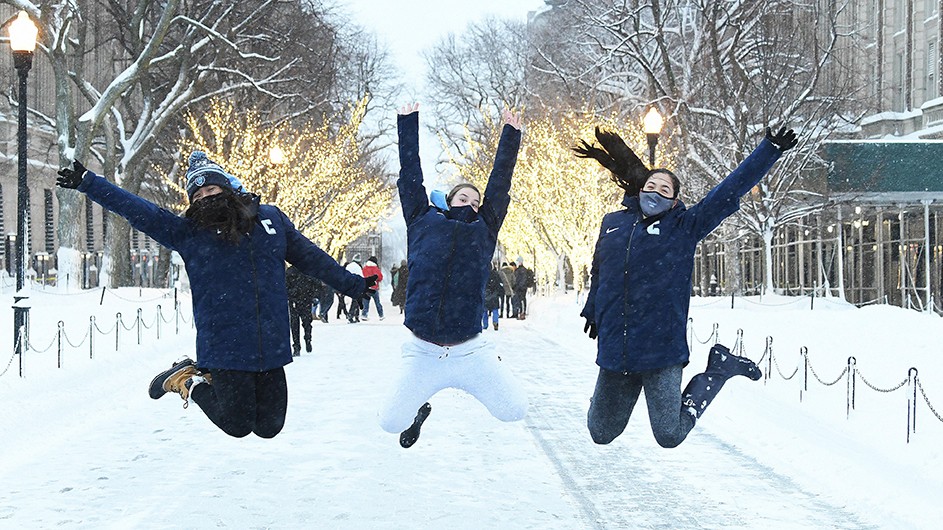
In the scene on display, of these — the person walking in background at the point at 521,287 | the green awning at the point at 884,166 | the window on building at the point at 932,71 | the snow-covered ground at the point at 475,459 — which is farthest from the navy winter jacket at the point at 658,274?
the window on building at the point at 932,71

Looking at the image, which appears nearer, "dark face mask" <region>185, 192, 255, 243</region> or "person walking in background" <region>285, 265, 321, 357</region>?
"dark face mask" <region>185, 192, 255, 243</region>

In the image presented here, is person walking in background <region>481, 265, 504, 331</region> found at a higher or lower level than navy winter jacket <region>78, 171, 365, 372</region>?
lower

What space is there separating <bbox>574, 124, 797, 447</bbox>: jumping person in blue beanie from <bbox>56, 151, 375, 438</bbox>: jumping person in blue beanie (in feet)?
5.95

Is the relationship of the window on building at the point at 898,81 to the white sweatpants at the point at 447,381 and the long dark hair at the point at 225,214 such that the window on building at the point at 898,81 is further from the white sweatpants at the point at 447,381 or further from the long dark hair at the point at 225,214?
the long dark hair at the point at 225,214

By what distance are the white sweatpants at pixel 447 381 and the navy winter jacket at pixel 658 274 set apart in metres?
0.61

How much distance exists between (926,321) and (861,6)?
3301cm

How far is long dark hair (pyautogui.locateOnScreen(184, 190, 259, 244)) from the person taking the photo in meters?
5.99

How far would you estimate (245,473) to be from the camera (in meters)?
9.59

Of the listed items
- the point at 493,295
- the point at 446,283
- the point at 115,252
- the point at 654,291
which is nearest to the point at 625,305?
the point at 654,291

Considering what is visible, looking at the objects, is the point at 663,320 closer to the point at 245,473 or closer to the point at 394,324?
the point at 245,473

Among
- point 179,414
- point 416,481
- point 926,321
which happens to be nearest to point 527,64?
point 926,321

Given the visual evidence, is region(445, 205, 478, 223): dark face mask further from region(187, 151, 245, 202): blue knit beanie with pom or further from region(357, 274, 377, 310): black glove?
region(187, 151, 245, 202): blue knit beanie with pom

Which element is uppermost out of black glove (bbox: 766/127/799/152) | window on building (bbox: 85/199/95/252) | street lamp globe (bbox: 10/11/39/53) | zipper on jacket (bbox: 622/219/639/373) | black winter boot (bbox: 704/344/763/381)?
street lamp globe (bbox: 10/11/39/53)

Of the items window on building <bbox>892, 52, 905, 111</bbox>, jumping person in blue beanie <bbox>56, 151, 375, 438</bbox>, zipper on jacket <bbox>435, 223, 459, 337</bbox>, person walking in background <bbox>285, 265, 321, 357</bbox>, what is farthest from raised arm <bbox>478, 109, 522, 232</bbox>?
window on building <bbox>892, 52, 905, 111</bbox>
